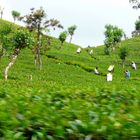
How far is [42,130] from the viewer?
6.64 m

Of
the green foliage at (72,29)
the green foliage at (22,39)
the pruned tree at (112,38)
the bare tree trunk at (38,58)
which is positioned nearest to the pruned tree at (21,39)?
the green foliage at (22,39)

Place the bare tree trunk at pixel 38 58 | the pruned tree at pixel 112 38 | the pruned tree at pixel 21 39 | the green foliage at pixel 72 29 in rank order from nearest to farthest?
1. the pruned tree at pixel 21 39
2. the bare tree trunk at pixel 38 58
3. the pruned tree at pixel 112 38
4. the green foliage at pixel 72 29

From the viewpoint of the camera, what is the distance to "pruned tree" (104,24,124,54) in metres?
111

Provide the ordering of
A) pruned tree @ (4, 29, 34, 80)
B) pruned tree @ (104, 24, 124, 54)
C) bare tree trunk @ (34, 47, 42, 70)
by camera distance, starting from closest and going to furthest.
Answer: pruned tree @ (4, 29, 34, 80) < bare tree trunk @ (34, 47, 42, 70) < pruned tree @ (104, 24, 124, 54)

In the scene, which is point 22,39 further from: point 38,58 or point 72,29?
point 72,29

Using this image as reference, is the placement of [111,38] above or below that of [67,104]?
above

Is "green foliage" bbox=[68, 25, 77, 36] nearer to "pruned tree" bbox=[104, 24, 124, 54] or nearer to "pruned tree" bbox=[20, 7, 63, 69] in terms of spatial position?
"pruned tree" bbox=[104, 24, 124, 54]

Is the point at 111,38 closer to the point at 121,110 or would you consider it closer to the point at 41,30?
the point at 41,30

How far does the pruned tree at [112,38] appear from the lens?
365 feet

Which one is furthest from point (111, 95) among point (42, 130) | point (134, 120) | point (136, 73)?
point (136, 73)

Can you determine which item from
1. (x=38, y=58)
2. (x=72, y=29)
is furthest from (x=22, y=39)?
(x=72, y=29)

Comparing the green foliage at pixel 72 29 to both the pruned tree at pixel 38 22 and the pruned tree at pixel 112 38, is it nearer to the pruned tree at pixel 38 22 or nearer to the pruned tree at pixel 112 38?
the pruned tree at pixel 112 38

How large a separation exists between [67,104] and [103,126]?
241cm

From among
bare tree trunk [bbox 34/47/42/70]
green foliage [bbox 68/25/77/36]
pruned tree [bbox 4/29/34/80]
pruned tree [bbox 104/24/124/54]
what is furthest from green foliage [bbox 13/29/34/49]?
green foliage [bbox 68/25/77/36]
